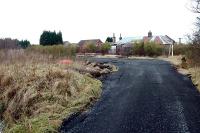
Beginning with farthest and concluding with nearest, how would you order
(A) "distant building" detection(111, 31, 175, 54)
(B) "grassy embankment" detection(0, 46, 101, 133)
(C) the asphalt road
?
(A) "distant building" detection(111, 31, 175, 54)
(B) "grassy embankment" detection(0, 46, 101, 133)
(C) the asphalt road

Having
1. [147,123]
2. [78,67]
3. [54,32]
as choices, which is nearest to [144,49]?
[54,32]

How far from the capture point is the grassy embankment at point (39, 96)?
42.6 feet

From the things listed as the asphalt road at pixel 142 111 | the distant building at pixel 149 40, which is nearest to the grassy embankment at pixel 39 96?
the asphalt road at pixel 142 111

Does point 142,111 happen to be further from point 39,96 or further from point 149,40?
point 149,40

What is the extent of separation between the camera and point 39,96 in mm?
16359

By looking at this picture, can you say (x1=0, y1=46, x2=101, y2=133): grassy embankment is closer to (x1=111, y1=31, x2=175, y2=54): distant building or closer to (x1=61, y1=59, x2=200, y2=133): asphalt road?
(x1=61, y1=59, x2=200, y2=133): asphalt road

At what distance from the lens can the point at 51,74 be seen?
1931 cm

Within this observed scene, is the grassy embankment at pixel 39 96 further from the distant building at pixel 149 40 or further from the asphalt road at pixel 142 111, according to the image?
the distant building at pixel 149 40

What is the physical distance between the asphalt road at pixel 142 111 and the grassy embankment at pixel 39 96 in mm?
659

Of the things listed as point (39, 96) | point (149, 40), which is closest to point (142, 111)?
point (39, 96)

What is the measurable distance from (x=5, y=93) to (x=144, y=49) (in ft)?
160

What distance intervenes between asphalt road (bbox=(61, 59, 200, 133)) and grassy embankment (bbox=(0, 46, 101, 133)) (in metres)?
0.66

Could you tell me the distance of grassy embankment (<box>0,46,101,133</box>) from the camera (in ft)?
42.6

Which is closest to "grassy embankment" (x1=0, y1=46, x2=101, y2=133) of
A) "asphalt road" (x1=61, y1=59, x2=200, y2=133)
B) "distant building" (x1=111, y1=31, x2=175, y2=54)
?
"asphalt road" (x1=61, y1=59, x2=200, y2=133)
